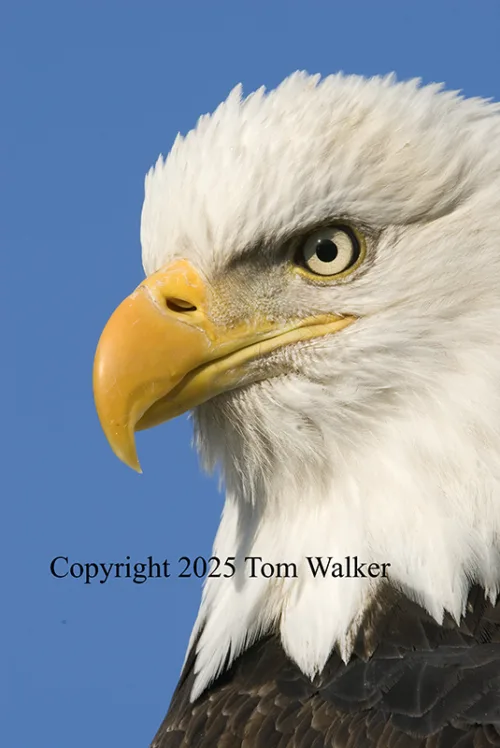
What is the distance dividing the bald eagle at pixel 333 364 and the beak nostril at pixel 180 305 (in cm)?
1

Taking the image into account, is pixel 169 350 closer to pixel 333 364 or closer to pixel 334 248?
pixel 333 364

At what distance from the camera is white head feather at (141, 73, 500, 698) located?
19.0 feet

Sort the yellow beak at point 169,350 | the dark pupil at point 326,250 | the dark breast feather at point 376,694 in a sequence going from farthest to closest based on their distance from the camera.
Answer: the dark pupil at point 326,250, the yellow beak at point 169,350, the dark breast feather at point 376,694

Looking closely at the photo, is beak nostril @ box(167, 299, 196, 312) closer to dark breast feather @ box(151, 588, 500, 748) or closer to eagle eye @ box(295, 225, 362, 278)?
eagle eye @ box(295, 225, 362, 278)

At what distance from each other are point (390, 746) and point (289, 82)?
2.50 meters

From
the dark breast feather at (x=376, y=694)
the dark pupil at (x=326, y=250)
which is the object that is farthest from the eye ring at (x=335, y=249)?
the dark breast feather at (x=376, y=694)

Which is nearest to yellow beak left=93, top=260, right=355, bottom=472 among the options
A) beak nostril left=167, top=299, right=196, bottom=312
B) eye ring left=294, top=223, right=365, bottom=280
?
beak nostril left=167, top=299, right=196, bottom=312

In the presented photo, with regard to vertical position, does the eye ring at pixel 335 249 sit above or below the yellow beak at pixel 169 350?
above

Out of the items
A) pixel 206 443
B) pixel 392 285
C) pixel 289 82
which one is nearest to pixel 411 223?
pixel 392 285

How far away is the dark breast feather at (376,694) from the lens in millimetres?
5176

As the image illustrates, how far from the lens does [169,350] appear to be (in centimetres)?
580

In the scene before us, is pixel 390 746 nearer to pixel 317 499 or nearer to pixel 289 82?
pixel 317 499

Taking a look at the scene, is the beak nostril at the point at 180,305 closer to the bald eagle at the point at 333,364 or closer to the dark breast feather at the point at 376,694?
the bald eagle at the point at 333,364

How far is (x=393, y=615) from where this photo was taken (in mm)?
5855
